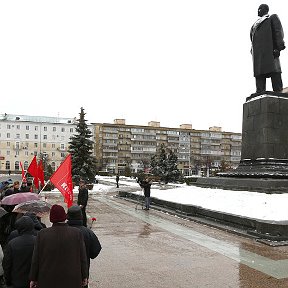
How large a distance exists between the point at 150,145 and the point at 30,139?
37.7 m

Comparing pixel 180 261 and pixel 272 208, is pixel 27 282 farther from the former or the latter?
pixel 272 208

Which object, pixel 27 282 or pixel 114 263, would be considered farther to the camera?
pixel 114 263

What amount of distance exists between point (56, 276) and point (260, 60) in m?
15.7

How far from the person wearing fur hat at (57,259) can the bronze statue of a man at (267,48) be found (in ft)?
49.6

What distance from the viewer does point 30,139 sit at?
105m

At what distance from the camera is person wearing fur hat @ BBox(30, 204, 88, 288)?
11.8 ft

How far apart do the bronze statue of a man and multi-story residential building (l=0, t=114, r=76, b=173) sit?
88.6 meters

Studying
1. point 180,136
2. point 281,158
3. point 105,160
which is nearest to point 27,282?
point 281,158

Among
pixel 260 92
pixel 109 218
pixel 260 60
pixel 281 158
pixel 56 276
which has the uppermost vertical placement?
pixel 260 60

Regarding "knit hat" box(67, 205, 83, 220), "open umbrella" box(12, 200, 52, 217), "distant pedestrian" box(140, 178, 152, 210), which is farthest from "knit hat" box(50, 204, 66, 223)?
"distant pedestrian" box(140, 178, 152, 210)

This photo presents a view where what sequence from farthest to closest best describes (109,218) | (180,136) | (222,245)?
(180,136), (109,218), (222,245)

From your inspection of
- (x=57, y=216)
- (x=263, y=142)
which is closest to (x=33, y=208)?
(x=57, y=216)

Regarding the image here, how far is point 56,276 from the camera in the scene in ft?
11.8

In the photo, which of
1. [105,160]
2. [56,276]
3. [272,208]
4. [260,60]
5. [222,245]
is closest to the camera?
[56,276]
